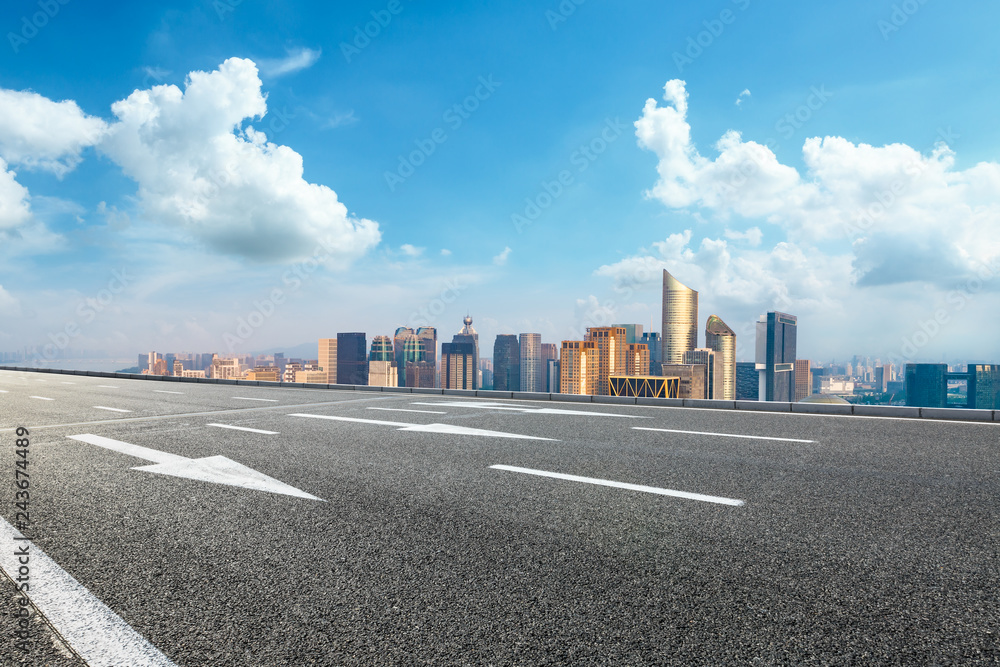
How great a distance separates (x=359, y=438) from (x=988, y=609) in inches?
258

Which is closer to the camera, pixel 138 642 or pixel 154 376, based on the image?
pixel 138 642

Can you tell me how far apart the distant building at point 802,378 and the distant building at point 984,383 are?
6774 centimetres

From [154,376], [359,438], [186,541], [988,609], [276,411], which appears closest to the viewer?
[988,609]

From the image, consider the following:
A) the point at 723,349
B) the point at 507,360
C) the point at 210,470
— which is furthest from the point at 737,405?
the point at 723,349

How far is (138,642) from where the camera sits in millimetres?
2152

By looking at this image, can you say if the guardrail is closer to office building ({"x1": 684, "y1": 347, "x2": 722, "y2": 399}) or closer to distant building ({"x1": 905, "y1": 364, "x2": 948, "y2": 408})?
distant building ({"x1": 905, "y1": 364, "x2": 948, "y2": 408})

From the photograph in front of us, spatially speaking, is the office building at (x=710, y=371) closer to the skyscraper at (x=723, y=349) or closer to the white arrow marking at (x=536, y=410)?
the skyscraper at (x=723, y=349)

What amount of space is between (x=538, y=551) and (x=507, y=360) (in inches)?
3159

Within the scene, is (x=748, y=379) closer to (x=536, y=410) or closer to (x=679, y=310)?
(x=679, y=310)

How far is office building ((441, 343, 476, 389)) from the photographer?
65562mm

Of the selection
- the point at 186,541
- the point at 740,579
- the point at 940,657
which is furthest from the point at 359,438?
the point at 940,657

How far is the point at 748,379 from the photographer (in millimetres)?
98125

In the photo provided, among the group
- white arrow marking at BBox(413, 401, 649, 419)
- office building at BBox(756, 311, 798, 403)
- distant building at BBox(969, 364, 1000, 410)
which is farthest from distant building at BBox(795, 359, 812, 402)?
white arrow marking at BBox(413, 401, 649, 419)

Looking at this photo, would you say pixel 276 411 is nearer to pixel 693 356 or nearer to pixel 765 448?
pixel 765 448
